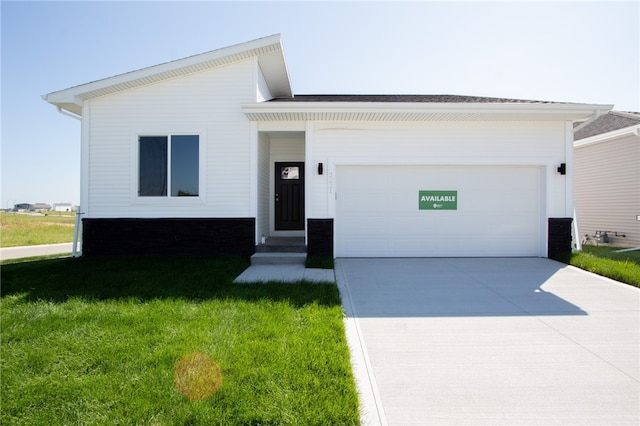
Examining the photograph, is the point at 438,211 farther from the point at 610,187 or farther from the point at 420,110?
the point at 610,187

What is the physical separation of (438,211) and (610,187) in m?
7.81

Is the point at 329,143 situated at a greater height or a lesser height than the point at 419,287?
greater

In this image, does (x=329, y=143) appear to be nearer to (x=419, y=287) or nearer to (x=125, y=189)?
(x=419, y=287)

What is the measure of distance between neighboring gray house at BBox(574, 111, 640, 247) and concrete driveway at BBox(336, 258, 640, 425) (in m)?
7.08

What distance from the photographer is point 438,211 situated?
8172mm

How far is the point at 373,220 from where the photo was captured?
321 inches

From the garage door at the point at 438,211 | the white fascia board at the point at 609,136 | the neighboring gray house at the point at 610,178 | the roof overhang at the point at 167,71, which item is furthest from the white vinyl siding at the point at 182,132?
the neighboring gray house at the point at 610,178

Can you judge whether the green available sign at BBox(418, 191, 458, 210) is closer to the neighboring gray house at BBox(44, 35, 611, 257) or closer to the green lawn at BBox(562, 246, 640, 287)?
the neighboring gray house at BBox(44, 35, 611, 257)

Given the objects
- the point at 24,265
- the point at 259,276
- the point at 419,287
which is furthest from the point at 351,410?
the point at 24,265

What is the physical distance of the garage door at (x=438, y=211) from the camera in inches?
320

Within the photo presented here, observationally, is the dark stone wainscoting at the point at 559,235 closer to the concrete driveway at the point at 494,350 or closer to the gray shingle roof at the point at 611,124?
the concrete driveway at the point at 494,350

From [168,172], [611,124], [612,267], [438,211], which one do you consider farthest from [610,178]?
[168,172]

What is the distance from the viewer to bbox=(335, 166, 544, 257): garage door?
26.7 ft

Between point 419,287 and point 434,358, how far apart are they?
2446mm
